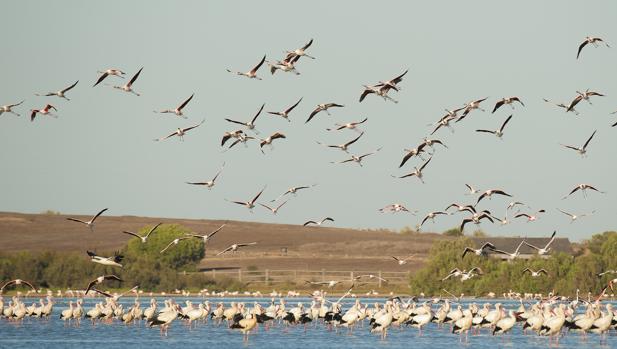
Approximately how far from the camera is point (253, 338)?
52188 millimetres

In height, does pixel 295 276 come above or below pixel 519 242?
below

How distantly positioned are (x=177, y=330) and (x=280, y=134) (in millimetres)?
12223

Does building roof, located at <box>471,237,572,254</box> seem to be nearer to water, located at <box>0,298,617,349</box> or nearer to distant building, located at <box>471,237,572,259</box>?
distant building, located at <box>471,237,572,259</box>

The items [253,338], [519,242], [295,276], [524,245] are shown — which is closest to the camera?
[253,338]

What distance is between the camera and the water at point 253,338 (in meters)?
48.4

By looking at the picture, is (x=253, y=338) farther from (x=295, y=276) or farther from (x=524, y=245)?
(x=524, y=245)

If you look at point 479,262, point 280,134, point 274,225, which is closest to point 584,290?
point 479,262

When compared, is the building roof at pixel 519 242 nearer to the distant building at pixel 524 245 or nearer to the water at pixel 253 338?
the distant building at pixel 524 245

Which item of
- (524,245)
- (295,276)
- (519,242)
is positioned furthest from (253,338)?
(519,242)

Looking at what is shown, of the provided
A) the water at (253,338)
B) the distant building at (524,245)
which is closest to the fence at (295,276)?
the distant building at (524,245)

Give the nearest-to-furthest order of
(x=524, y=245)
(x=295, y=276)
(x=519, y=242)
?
(x=295, y=276) < (x=524, y=245) < (x=519, y=242)

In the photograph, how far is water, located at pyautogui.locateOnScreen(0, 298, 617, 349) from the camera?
48.4m

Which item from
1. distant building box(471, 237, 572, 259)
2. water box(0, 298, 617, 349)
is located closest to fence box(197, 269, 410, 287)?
distant building box(471, 237, 572, 259)

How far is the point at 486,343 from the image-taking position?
49.3 metres
